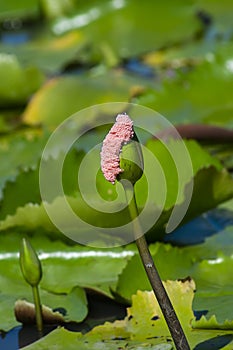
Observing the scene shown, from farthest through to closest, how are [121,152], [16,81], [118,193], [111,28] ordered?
[111,28], [16,81], [118,193], [121,152]

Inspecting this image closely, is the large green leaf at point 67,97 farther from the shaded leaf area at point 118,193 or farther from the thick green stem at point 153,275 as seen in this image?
the thick green stem at point 153,275

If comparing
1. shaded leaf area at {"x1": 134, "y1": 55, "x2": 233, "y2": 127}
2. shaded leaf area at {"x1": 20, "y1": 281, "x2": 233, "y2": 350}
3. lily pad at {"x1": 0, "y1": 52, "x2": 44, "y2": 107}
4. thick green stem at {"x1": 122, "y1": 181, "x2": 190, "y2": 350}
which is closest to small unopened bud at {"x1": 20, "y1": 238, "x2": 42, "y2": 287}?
shaded leaf area at {"x1": 20, "y1": 281, "x2": 233, "y2": 350}

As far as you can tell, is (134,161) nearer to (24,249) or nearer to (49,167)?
(24,249)

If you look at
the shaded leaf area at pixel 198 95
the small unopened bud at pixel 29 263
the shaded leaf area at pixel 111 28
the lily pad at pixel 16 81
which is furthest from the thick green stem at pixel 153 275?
the shaded leaf area at pixel 111 28

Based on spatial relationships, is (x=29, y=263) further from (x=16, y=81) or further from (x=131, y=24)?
(x=131, y=24)

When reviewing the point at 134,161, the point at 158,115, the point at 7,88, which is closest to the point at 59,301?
the point at 134,161

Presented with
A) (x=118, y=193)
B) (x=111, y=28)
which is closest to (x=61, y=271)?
(x=118, y=193)
